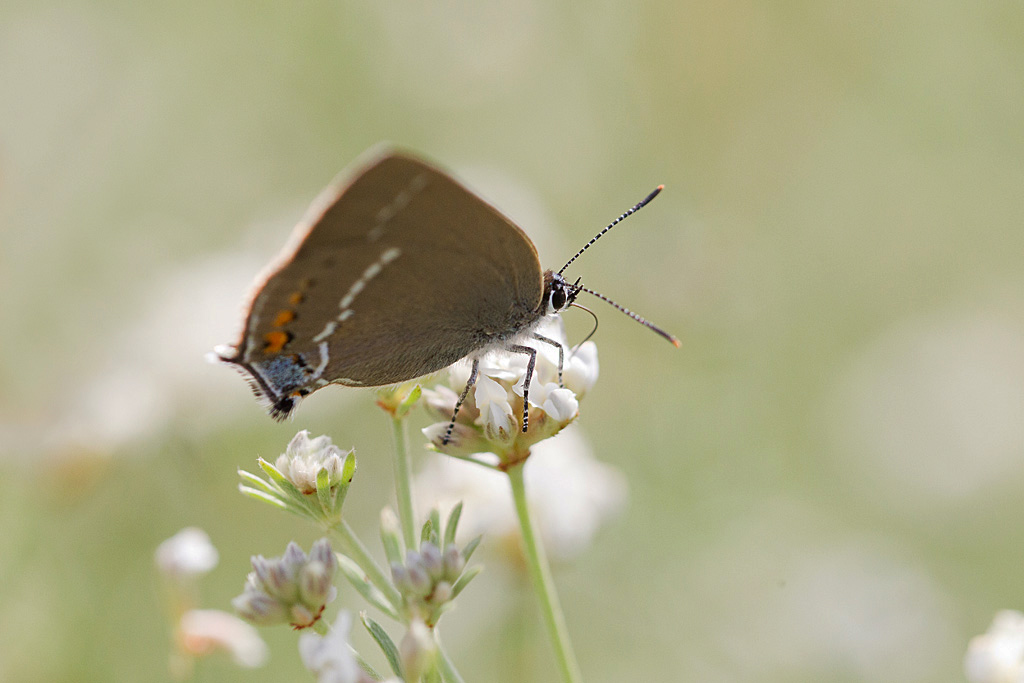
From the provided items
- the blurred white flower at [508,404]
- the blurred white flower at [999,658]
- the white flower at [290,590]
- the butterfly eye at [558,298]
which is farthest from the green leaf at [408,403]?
the blurred white flower at [999,658]

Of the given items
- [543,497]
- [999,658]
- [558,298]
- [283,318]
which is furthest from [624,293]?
[999,658]

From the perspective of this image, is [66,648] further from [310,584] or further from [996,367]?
[996,367]

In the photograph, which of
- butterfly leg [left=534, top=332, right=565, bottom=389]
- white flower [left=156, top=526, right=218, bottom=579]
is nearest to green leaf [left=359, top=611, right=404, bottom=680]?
white flower [left=156, top=526, right=218, bottom=579]

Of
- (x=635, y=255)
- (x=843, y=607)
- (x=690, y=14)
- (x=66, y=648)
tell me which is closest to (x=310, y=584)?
(x=66, y=648)

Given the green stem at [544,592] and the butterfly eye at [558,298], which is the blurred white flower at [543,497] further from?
the green stem at [544,592]

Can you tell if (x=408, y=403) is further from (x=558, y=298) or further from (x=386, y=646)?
(x=558, y=298)

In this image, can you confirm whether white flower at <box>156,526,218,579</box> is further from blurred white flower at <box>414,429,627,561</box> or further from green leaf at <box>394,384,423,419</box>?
blurred white flower at <box>414,429,627,561</box>
